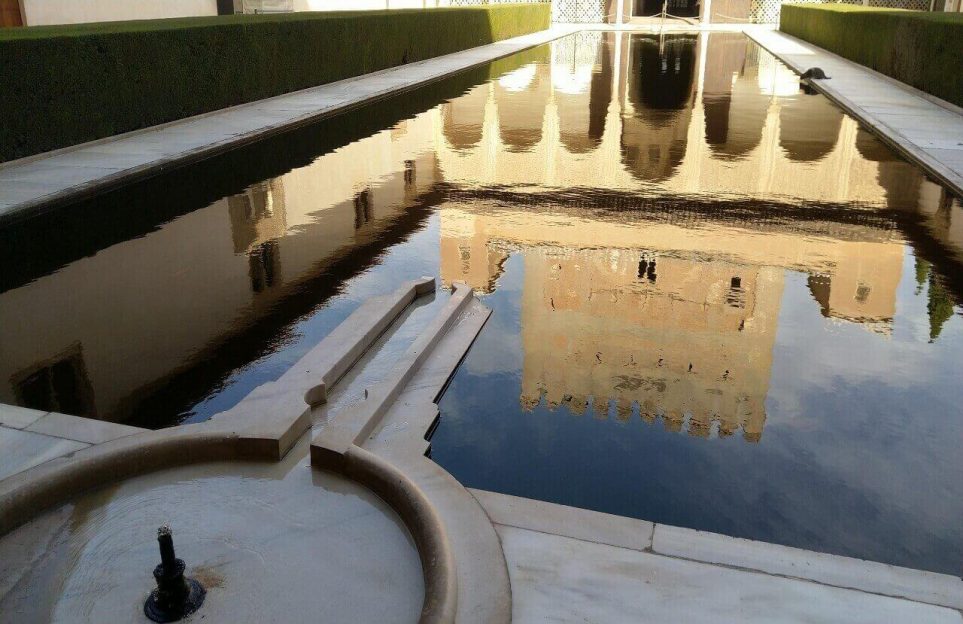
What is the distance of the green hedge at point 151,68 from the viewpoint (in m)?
10.1

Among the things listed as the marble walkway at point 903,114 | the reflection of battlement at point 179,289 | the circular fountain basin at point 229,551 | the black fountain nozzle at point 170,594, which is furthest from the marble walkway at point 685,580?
the marble walkway at point 903,114

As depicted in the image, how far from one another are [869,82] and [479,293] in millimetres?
17530

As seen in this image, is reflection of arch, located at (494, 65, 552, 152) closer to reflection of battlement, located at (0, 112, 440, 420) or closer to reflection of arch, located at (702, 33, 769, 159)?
reflection of arch, located at (702, 33, 769, 159)

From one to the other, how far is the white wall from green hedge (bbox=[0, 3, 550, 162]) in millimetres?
5537

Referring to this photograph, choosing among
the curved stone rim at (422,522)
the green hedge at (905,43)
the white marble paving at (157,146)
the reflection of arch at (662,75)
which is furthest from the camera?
the reflection of arch at (662,75)

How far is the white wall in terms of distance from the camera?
1858cm

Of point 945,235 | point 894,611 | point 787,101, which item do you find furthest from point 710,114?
point 894,611

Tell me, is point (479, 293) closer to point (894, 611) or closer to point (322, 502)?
point (322, 502)

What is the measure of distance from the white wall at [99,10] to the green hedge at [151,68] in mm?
5537

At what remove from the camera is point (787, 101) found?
677 inches

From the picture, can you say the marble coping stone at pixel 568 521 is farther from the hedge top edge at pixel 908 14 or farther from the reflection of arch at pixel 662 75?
the hedge top edge at pixel 908 14

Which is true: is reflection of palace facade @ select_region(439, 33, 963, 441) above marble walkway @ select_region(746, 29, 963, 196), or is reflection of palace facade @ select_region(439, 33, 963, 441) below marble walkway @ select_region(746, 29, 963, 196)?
below

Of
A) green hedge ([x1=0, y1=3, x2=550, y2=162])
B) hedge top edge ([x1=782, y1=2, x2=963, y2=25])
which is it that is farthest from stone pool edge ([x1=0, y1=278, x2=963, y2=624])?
hedge top edge ([x1=782, y1=2, x2=963, y2=25])

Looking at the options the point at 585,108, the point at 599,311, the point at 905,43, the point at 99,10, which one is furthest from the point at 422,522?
the point at 99,10
